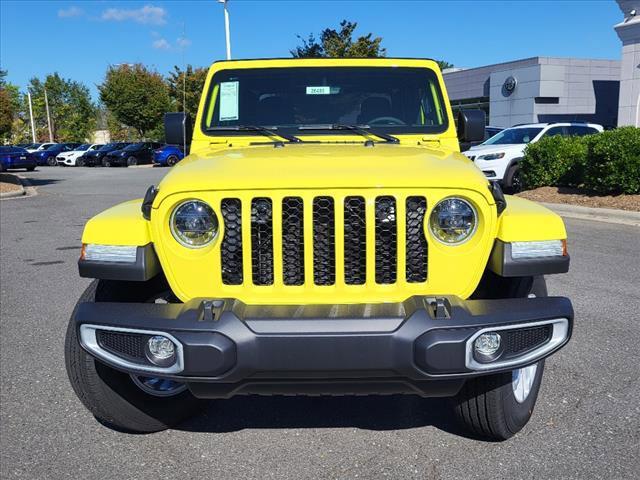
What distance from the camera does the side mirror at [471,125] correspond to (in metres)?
4.13

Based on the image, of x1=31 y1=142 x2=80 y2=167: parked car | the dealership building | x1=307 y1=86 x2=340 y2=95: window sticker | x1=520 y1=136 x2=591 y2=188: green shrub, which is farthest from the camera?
x1=31 y1=142 x2=80 y2=167: parked car

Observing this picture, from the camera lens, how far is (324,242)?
265 cm

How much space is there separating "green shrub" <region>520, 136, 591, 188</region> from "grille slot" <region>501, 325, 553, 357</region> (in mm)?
10782

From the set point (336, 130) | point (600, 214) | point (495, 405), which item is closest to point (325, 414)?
point (495, 405)

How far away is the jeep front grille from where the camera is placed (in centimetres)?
259

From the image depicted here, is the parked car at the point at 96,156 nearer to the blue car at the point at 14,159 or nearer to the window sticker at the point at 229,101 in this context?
the blue car at the point at 14,159

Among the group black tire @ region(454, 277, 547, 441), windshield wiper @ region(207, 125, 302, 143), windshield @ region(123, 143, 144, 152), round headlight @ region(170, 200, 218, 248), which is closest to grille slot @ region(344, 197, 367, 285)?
round headlight @ region(170, 200, 218, 248)

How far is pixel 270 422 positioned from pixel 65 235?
25.3 feet

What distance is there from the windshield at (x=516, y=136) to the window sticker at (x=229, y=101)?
12.1 meters

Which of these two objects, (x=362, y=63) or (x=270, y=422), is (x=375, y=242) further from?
(x=362, y=63)

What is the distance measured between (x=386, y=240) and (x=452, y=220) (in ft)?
0.97

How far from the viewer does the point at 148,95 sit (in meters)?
41.1

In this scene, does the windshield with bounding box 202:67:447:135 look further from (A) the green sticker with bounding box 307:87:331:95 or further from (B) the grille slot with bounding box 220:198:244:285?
(B) the grille slot with bounding box 220:198:244:285

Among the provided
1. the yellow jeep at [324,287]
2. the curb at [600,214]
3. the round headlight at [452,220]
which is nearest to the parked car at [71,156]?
the curb at [600,214]
